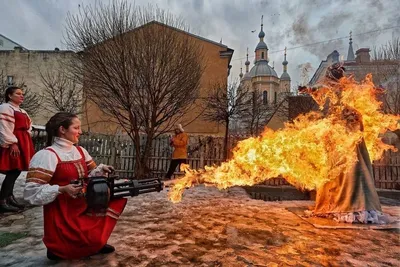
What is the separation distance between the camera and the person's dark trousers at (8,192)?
462 centimetres

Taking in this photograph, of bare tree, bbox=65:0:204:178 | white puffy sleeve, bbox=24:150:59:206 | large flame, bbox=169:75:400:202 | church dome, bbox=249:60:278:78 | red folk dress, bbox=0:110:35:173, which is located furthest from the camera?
church dome, bbox=249:60:278:78

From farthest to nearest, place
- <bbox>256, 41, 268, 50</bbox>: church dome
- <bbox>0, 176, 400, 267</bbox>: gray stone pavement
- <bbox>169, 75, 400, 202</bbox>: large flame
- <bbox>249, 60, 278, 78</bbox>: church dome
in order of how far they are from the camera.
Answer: <bbox>256, 41, 268, 50</bbox>: church dome < <bbox>249, 60, 278, 78</bbox>: church dome < <bbox>169, 75, 400, 202</bbox>: large flame < <bbox>0, 176, 400, 267</bbox>: gray stone pavement

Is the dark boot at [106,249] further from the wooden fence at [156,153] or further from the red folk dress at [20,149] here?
the wooden fence at [156,153]

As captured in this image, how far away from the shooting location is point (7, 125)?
4395 millimetres

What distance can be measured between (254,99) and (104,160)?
937 cm

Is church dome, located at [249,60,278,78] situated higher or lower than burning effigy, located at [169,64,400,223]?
higher

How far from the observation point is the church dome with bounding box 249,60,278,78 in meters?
68.3

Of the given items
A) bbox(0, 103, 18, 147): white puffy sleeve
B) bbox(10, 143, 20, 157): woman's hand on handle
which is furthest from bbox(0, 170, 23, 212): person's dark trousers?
bbox(0, 103, 18, 147): white puffy sleeve

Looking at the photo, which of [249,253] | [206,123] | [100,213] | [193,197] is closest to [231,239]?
[249,253]

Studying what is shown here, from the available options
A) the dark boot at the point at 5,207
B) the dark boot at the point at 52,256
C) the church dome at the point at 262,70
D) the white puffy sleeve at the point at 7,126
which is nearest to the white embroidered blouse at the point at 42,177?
the dark boot at the point at 52,256

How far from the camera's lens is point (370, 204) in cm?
462

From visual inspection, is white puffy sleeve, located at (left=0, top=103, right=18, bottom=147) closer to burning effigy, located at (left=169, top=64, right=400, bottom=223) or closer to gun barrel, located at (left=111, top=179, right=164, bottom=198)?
gun barrel, located at (left=111, top=179, right=164, bottom=198)

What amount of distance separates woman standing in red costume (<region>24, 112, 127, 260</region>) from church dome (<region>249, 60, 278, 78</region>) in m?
68.9

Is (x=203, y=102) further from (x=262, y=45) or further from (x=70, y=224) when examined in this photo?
(x=262, y=45)
